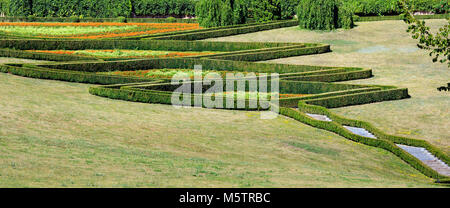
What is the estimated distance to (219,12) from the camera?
207 ft

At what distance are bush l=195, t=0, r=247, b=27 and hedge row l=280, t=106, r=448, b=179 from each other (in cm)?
3290

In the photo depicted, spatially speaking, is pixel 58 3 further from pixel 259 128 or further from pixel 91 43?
pixel 259 128

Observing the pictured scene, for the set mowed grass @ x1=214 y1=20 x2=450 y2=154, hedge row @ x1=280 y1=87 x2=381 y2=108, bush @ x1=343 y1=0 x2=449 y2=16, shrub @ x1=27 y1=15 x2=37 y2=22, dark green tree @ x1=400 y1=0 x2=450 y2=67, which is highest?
dark green tree @ x1=400 y1=0 x2=450 y2=67

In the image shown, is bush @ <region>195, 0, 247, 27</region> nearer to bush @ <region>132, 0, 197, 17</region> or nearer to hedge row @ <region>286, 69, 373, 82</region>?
bush @ <region>132, 0, 197, 17</region>

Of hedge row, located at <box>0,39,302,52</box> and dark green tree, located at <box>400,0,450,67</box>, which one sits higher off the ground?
dark green tree, located at <box>400,0,450,67</box>

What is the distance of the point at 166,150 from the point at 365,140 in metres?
8.78

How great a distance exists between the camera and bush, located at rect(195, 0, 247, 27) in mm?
63031

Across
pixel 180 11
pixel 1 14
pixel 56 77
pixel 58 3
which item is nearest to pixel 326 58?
pixel 56 77

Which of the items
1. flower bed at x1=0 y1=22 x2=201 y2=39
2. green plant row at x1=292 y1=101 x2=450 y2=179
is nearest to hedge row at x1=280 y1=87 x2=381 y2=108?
green plant row at x1=292 y1=101 x2=450 y2=179

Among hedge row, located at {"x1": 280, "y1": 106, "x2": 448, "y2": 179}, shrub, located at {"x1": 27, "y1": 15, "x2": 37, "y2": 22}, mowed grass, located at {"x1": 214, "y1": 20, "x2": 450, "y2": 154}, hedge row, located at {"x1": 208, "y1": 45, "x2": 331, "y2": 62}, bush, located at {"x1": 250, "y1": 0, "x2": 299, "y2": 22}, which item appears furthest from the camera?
shrub, located at {"x1": 27, "y1": 15, "x2": 37, "y2": 22}

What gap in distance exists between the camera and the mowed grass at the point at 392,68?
29.9 metres

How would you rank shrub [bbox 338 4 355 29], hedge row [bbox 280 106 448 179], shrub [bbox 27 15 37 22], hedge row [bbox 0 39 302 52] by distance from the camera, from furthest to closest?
shrub [bbox 27 15 37 22] < shrub [bbox 338 4 355 29] < hedge row [bbox 0 39 302 52] < hedge row [bbox 280 106 448 179]

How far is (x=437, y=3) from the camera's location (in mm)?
66688

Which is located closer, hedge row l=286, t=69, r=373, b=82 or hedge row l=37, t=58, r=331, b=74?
hedge row l=286, t=69, r=373, b=82
